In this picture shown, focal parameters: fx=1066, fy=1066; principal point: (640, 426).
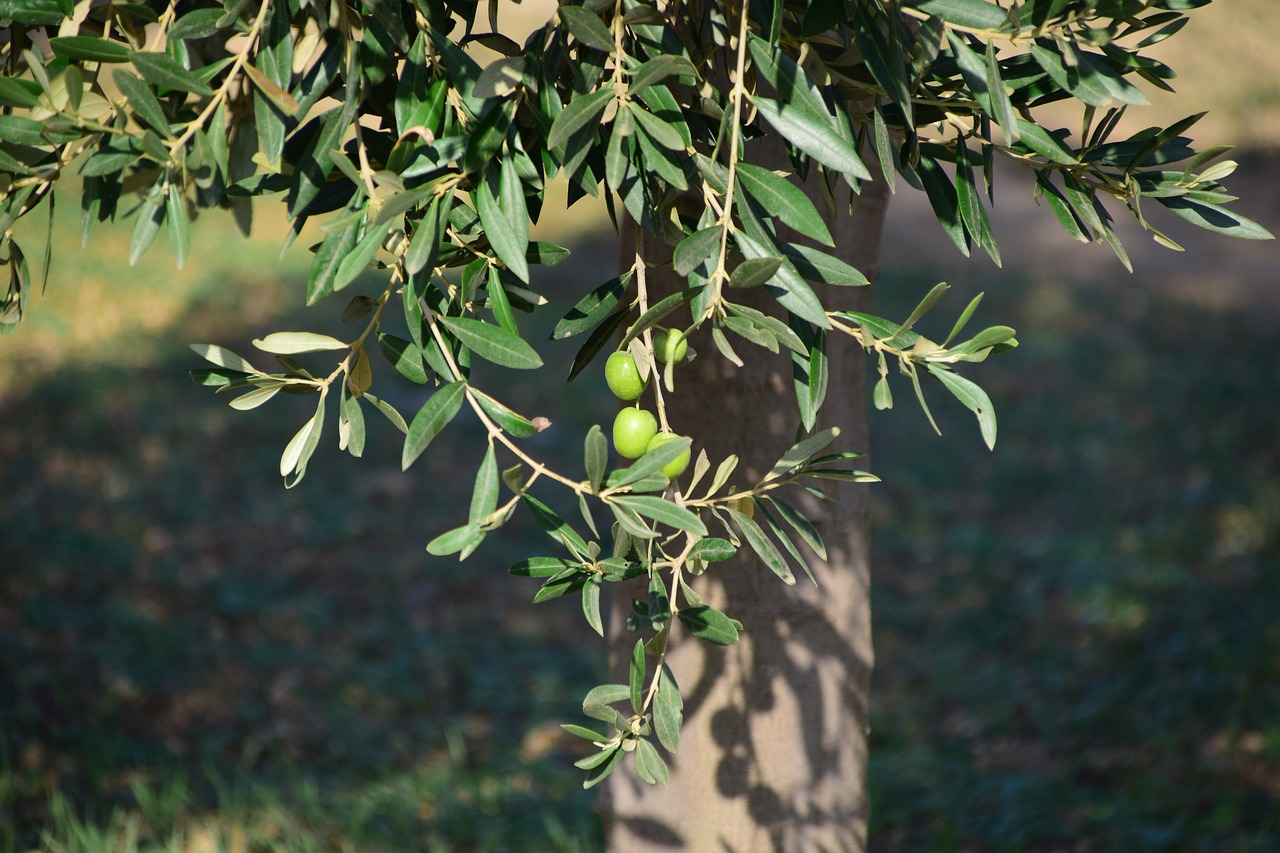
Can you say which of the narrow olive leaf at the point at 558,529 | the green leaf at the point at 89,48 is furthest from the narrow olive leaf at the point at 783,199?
the green leaf at the point at 89,48

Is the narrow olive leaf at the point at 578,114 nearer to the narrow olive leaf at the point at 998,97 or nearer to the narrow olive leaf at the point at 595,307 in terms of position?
the narrow olive leaf at the point at 595,307

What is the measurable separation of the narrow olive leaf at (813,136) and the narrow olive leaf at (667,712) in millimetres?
517

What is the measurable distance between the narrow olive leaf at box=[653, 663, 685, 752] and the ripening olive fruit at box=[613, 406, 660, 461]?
23 cm

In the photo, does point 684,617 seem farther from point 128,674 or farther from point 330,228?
point 128,674

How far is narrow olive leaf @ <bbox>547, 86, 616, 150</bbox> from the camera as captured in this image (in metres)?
0.96

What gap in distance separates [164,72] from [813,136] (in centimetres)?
62

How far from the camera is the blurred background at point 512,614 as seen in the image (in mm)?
3084

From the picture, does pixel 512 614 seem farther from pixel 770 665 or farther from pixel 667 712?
pixel 667 712

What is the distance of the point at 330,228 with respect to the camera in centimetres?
98

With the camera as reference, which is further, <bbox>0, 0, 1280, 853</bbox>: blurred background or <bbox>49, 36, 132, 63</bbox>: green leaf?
<bbox>0, 0, 1280, 853</bbox>: blurred background

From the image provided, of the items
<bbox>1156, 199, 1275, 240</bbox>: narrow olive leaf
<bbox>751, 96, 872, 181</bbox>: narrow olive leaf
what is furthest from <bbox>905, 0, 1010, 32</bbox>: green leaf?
<bbox>1156, 199, 1275, 240</bbox>: narrow olive leaf

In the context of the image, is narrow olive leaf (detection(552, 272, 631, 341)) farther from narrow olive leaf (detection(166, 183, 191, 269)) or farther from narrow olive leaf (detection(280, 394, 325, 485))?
narrow olive leaf (detection(166, 183, 191, 269))

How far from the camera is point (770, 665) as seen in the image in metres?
1.77

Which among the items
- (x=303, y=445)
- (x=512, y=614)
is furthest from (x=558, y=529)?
(x=512, y=614)
